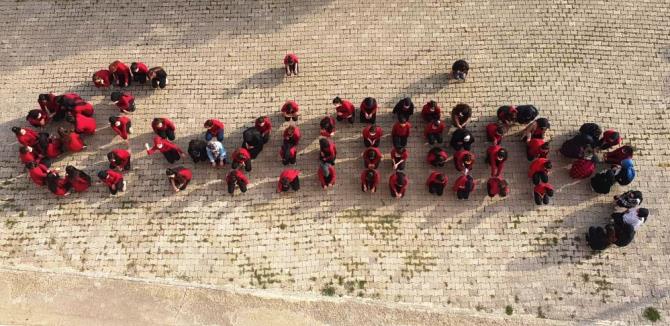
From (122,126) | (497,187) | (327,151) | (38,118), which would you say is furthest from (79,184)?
(497,187)

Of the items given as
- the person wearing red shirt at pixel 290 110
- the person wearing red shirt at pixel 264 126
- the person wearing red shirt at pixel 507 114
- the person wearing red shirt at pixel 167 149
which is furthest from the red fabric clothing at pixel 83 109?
the person wearing red shirt at pixel 507 114

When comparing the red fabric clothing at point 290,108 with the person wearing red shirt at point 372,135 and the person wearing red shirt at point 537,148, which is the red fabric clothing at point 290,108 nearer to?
the person wearing red shirt at point 372,135

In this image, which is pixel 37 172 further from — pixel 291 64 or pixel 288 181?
pixel 291 64

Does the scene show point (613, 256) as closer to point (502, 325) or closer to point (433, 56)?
point (502, 325)

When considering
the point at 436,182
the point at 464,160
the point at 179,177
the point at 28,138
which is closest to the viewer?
the point at 464,160

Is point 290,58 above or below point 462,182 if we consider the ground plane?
above

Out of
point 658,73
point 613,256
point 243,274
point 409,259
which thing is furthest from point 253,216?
point 658,73
